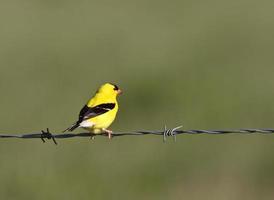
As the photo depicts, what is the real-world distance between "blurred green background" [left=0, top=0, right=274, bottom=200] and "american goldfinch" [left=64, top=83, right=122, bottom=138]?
3.92ft

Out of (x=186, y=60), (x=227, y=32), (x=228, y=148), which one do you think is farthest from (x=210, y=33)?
(x=228, y=148)

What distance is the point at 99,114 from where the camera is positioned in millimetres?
9148

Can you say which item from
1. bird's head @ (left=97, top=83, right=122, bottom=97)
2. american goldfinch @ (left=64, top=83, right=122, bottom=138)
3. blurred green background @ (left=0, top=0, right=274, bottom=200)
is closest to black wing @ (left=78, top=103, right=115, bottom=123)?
american goldfinch @ (left=64, top=83, right=122, bottom=138)

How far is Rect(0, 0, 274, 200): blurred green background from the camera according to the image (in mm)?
10789

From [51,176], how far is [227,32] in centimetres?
947

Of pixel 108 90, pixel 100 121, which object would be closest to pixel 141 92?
pixel 108 90

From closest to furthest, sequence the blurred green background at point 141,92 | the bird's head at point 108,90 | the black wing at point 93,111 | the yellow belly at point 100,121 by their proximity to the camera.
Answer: the black wing at point 93,111 < the yellow belly at point 100,121 < the bird's head at point 108,90 < the blurred green background at point 141,92

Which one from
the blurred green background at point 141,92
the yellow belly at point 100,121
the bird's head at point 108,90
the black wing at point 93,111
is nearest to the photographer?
the black wing at point 93,111

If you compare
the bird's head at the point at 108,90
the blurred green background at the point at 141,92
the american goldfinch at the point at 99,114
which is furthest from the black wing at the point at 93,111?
the blurred green background at the point at 141,92

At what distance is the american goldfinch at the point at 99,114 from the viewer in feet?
29.6

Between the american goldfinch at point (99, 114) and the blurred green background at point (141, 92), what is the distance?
119 cm

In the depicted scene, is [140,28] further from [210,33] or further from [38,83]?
[38,83]

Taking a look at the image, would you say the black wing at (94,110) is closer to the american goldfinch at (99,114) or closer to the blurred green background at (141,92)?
the american goldfinch at (99,114)

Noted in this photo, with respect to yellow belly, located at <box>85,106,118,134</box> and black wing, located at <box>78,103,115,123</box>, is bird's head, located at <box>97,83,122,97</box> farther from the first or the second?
yellow belly, located at <box>85,106,118,134</box>
